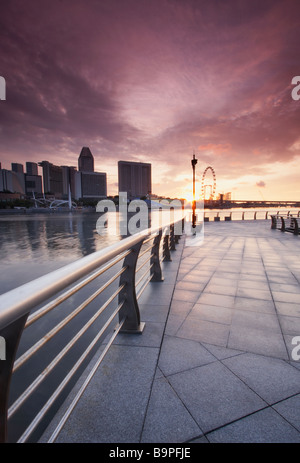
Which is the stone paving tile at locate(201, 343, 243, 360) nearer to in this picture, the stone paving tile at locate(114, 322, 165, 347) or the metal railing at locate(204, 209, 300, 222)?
the stone paving tile at locate(114, 322, 165, 347)

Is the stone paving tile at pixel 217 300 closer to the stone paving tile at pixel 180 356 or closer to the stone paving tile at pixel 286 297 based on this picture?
the stone paving tile at pixel 286 297

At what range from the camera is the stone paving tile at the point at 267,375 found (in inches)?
81.0

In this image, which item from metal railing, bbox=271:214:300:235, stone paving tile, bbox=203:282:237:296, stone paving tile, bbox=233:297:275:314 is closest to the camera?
stone paving tile, bbox=233:297:275:314

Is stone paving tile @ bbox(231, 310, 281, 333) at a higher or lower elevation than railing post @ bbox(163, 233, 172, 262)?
lower

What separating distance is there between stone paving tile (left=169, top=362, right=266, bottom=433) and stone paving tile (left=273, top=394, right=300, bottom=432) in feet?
0.42

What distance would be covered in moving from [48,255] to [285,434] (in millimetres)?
13045

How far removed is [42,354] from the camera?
4.30 m

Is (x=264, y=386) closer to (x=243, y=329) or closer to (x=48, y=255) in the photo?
(x=243, y=329)

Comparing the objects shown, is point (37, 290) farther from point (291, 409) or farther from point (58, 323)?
point (58, 323)

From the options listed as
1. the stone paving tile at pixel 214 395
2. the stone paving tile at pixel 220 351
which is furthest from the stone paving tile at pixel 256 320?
the stone paving tile at pixel 214 395

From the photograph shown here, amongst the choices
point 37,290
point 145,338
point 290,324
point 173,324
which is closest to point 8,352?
point 37,290

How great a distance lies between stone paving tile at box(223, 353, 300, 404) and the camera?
206cm

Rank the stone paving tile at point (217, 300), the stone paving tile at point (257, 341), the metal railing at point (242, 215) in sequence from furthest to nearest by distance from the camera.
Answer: the metal railing at point (242, 215)
the stone paving tile at point (217, 300)
the stone paving tile at point (257, 341)

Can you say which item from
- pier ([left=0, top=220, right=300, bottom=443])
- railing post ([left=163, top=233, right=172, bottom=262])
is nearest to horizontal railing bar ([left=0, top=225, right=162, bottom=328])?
pier ([left=0, top=220, right=300, bottom=443])
